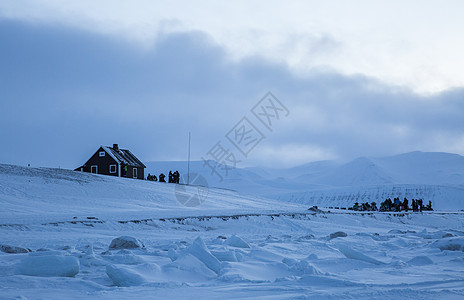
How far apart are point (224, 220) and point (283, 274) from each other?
48.5 feet

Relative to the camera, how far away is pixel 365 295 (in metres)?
6.44

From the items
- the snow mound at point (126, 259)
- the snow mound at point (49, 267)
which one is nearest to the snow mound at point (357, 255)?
the snow mound at point (126, 259)

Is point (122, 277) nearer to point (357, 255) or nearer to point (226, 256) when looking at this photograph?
point (226, 256)

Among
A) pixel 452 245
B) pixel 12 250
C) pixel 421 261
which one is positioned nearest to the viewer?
pixel 421 261

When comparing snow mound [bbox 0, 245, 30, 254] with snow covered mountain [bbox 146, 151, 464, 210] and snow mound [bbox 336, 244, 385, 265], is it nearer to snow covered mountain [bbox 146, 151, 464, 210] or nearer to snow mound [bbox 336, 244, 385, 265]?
snow mound [bbox 336, 244, 385, 265]

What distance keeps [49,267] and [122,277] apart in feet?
4.02

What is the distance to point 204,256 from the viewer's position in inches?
350

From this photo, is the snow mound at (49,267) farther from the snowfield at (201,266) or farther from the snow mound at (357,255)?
the snow mound at (357,255)

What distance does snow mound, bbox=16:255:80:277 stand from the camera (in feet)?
24.7

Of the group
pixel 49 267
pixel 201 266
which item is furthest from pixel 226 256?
pixel 49 267

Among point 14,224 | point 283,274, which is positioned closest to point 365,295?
point 283,274

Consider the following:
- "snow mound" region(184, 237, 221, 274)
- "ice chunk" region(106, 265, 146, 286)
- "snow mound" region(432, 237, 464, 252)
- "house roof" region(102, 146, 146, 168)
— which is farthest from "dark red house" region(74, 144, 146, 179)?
"ice chunk" region(106, 265, 146, 286)

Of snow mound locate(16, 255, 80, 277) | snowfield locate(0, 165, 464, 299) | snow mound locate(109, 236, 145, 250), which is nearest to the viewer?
snowfield locate(0, 165, 464, 299)

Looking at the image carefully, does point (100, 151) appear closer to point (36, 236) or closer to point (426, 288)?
point (36, 236)
